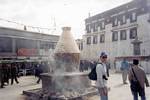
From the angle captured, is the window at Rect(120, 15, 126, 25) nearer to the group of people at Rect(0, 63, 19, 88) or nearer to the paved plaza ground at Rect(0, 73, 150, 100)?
the paved plaza ground at Rect(0, 73, 150, 100)

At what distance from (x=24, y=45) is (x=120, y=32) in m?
19.8

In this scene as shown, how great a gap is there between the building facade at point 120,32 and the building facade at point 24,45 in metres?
12.2

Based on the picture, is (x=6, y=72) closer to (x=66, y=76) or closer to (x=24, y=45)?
(x=66, y=76)

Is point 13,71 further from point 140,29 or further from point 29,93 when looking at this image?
point 140,29

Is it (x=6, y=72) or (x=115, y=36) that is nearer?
(x=6, y=72)

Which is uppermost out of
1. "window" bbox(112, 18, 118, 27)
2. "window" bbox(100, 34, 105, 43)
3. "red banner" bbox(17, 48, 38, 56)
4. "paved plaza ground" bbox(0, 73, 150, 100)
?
"window" bbox(112, 18, 118, 27)

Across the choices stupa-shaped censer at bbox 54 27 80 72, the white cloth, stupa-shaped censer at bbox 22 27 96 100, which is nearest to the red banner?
stupa-shaped censer at bbox 22 27 96 100

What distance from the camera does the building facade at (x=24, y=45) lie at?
2547 cm

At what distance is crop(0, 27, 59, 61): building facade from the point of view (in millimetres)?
25466

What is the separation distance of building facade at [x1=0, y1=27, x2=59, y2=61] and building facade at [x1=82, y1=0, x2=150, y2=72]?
12.2 meters

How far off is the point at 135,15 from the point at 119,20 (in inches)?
168

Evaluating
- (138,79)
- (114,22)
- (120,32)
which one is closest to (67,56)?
(138,79)

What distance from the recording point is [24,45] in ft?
93.2

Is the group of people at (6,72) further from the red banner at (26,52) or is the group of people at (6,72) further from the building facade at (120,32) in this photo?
the building facade at (120,32)
